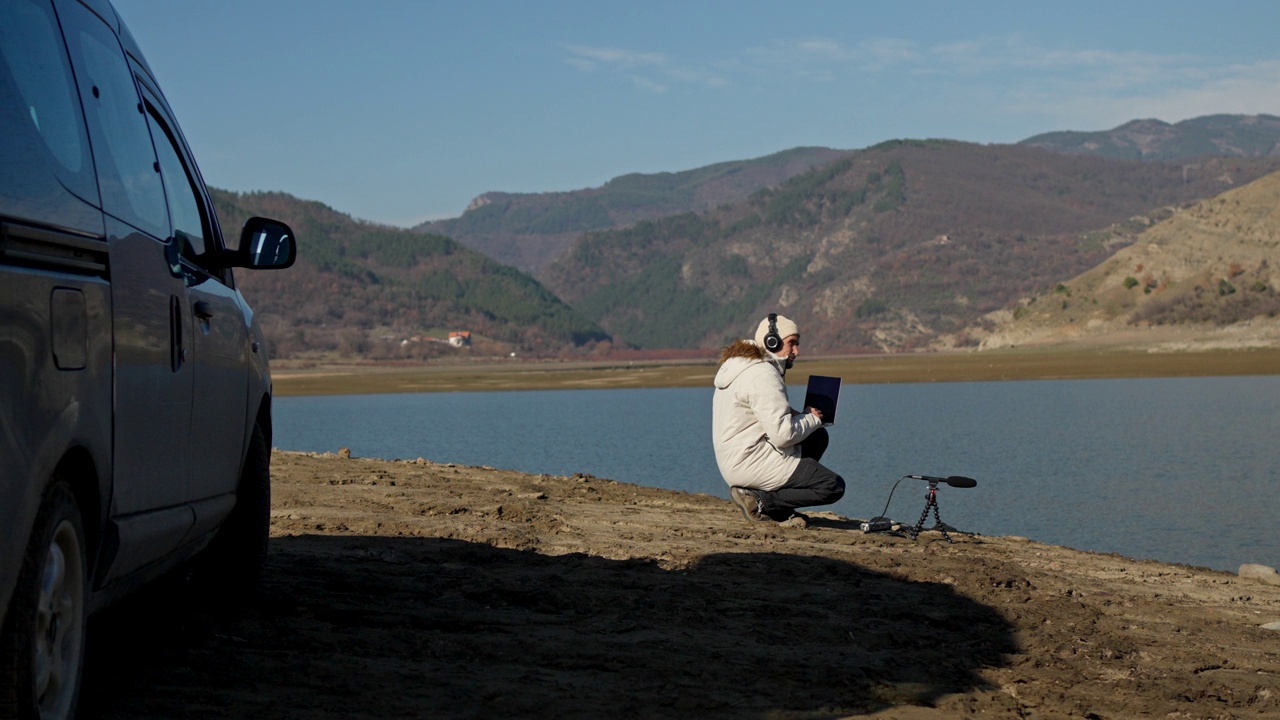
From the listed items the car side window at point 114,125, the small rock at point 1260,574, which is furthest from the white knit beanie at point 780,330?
the car side window at point 114,125

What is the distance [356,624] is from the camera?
541 centimetres

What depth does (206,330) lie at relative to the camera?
4.57 m

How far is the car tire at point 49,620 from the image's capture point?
2812mm

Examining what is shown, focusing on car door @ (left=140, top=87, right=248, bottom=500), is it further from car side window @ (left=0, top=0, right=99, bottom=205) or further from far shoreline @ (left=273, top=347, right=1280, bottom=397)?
far shoreline @ (left=273, top=347, right=1280, bottom=397)

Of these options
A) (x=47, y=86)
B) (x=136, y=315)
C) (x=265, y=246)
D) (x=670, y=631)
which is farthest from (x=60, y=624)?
(x=670, y=631)

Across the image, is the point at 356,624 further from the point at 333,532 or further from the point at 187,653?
the point at 333,532

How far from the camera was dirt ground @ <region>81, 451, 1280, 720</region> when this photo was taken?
4.41 m

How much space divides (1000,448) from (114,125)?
999 inches

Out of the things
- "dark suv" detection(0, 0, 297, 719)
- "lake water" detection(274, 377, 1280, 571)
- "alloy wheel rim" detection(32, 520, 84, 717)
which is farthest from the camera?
"lake water" detection(274, 377, 1280, 571)

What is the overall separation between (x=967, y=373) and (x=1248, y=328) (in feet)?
76.8

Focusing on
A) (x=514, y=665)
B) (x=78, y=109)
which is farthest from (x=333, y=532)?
(x=78, y=109)

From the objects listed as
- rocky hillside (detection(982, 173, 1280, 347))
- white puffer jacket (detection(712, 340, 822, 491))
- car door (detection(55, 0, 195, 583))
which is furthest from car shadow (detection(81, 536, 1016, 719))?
rocky hillside (detection(982, 173, 1280, 347))

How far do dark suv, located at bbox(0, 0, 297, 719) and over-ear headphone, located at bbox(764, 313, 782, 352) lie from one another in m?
5.00

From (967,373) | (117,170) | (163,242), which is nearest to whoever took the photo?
(117,170)
